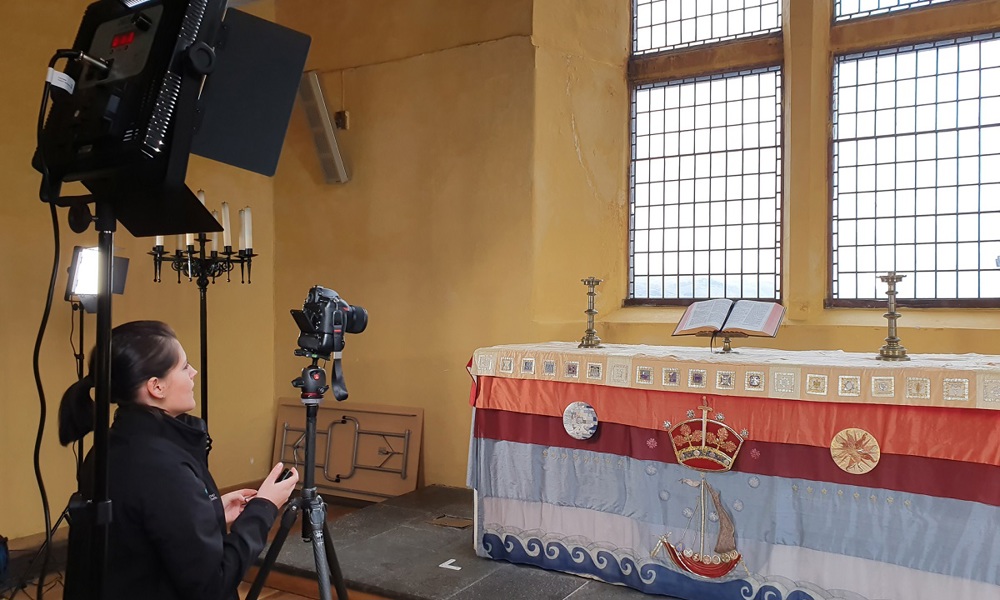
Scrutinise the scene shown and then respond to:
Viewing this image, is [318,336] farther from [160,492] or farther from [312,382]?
[160,492]

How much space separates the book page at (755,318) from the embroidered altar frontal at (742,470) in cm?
15

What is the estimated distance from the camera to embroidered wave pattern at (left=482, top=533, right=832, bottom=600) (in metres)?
2.97

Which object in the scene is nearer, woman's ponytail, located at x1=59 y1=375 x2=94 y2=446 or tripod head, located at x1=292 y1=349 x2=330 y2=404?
woman's ponytail, located at x1=59 y1=375 x2=94 y2=446

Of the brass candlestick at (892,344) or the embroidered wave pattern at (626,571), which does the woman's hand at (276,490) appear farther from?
the brass candlestick at (892,344)

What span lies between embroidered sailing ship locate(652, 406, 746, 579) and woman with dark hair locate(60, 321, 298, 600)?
1.91m

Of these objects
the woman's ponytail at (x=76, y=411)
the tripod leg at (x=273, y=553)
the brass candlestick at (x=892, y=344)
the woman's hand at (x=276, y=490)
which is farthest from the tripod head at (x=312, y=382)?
the brass candlestick at (x=892, y=344)

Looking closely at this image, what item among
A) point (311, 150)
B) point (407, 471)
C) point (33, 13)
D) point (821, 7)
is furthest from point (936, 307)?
point (33, 13)

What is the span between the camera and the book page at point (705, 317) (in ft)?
11.2

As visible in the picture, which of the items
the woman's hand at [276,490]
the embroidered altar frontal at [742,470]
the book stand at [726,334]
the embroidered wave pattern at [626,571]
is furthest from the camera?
the book stand at [726,334]

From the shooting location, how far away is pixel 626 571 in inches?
129

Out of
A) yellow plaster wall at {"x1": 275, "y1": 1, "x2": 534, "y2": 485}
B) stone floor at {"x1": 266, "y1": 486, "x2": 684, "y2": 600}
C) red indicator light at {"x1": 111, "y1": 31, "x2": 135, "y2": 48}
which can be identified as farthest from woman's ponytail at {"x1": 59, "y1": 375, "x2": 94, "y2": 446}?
yellow plaster wall at {"x1": 275, "y1": 1, "x2": 534, "y2": 485}

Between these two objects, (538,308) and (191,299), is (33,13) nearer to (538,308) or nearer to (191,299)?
(191,299)

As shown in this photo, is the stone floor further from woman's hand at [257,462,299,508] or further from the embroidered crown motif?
woman's hand at [257,462,299,508]

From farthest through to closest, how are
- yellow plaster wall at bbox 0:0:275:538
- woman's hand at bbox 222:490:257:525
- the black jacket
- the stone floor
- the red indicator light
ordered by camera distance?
yellow plaster wall at bbox 0:0:275:538 → the stone floor → woman's hand at bbox 222:490:257:525 → the black jacket → the red indicator light
